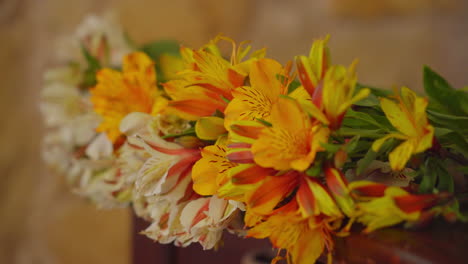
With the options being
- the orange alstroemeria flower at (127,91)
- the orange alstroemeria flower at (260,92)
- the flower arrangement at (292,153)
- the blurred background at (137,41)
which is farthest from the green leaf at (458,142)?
the blurred background at (137,41)

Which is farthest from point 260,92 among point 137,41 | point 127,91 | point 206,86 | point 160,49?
point 137,41

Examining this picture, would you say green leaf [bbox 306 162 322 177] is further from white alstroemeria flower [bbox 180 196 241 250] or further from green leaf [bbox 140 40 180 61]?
green leaf [bbox 140 40 180 61]

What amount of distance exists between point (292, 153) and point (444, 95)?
0.42ft

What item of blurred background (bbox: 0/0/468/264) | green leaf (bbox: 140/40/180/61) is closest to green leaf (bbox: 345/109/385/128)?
green leaf (bbox: 140/40/180/61)

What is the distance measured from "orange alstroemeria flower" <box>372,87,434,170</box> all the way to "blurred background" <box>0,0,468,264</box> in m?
0.68

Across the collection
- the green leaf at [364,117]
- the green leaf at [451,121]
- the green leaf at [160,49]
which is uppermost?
the green leaf at [364,117]

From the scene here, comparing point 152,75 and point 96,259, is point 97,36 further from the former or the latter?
point 96,259

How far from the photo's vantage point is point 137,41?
1038 mm

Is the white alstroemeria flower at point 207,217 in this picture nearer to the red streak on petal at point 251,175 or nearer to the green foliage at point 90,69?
the red streak on petal at point 251,175

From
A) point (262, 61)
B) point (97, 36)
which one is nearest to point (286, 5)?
point (97, 36)

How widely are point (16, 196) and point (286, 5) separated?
749 mm

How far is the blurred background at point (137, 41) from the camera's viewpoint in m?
0.91

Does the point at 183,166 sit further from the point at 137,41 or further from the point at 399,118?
the point at 137,41

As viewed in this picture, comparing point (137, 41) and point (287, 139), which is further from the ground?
point (287, 139)
